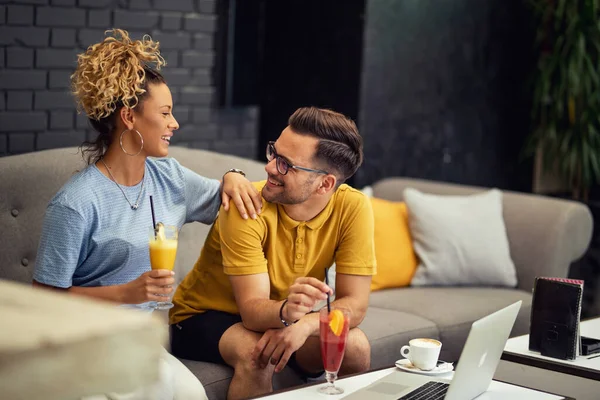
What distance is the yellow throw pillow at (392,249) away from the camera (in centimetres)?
370

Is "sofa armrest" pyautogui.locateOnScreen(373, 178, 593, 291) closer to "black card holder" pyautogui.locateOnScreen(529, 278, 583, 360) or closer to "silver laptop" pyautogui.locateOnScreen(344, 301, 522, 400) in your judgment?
"black card holder" pyautogui.locateOnScreen(529, 278, 583, 360)

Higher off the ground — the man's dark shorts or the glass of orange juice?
the glass of orange juice

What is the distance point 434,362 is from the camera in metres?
2.21

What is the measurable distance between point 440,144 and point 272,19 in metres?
Answer: 1.25

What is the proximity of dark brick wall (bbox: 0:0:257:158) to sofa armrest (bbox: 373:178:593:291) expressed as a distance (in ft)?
4.84

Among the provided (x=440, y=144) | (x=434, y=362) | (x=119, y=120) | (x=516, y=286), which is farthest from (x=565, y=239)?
(x=119, y=120)

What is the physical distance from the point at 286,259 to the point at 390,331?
67 cm

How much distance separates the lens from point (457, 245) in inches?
148

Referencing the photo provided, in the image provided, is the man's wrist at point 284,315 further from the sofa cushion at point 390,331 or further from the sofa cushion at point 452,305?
the sofa cushion at point 452,305

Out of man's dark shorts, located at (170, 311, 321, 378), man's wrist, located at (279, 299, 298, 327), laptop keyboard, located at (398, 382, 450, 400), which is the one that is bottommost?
man's dark shorts, located at (170, 311, 321, 378)

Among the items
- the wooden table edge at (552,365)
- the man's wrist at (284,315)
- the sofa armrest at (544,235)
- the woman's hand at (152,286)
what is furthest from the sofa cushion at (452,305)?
the woman's hand at (152,286)

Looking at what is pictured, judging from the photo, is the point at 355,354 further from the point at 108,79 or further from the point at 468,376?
the point at 108,79

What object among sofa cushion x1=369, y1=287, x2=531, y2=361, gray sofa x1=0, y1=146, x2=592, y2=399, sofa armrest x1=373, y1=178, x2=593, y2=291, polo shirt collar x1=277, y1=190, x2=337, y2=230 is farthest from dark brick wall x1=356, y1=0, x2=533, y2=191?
polo shirt collar x1=277, y1=190, x2=337, y2=230

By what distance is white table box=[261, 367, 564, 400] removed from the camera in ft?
6.48
